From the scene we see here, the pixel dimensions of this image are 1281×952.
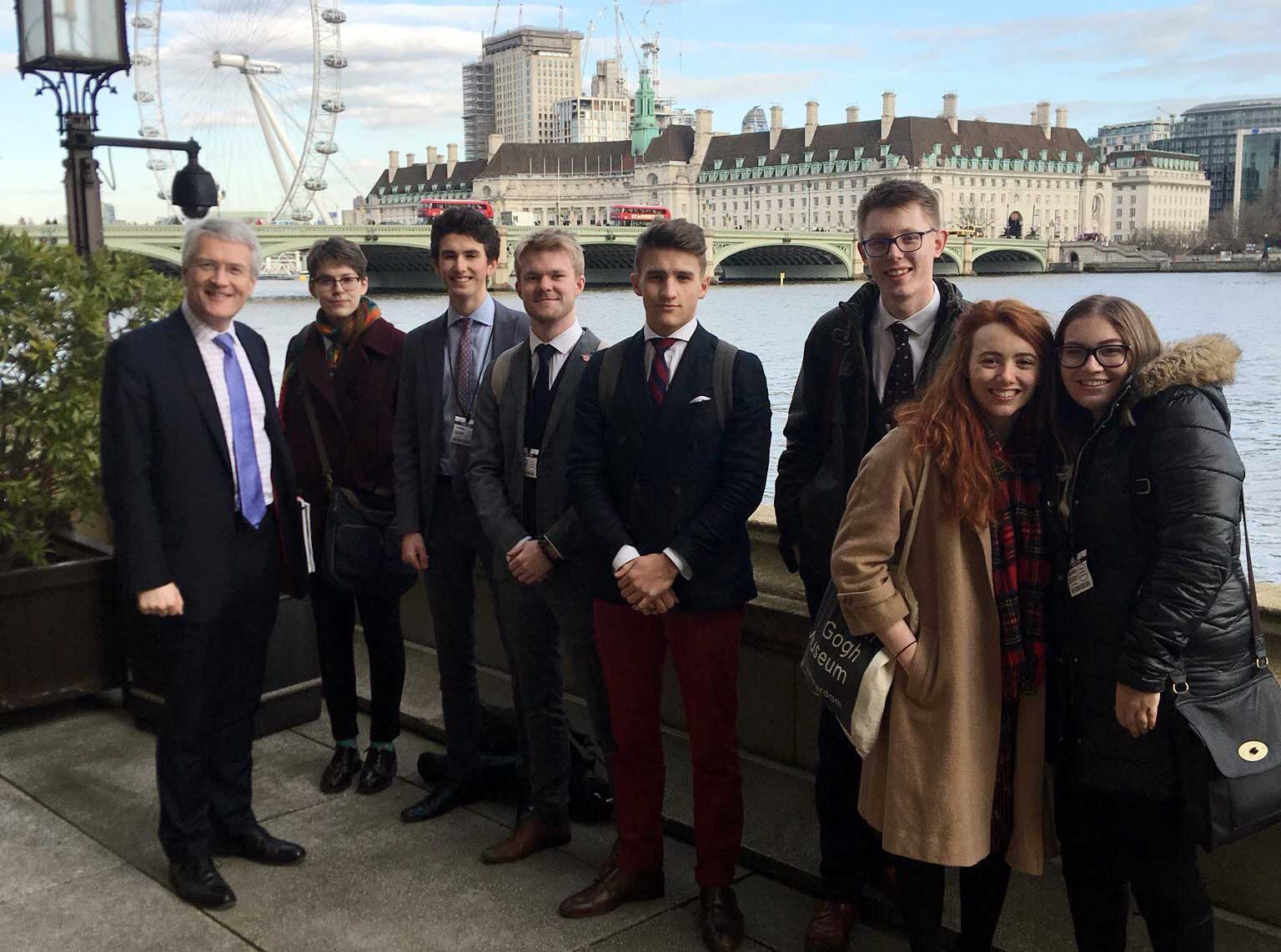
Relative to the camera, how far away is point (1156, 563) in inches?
77.2

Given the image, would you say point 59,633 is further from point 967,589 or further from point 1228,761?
point 1228,761

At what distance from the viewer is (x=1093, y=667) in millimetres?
2090

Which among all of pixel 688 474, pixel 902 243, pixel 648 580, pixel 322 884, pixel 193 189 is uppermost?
pixel 193 189

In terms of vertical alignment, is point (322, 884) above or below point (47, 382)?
below

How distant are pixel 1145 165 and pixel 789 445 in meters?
116

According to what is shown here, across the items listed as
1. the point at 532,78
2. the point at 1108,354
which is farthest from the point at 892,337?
the point at 532,78

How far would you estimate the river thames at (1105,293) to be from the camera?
766cm

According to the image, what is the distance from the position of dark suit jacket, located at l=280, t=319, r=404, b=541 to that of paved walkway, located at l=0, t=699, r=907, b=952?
914 millimetres

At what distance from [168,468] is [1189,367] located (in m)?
2.18

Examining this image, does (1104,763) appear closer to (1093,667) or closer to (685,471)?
(1093,667)

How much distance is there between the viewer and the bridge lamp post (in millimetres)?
5074

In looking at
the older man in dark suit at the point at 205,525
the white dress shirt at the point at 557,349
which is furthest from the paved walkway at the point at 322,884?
the white dress shirt at the point at 557,349

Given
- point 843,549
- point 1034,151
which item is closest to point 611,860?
point 843,549

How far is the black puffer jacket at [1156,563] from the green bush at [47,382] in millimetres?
3167
